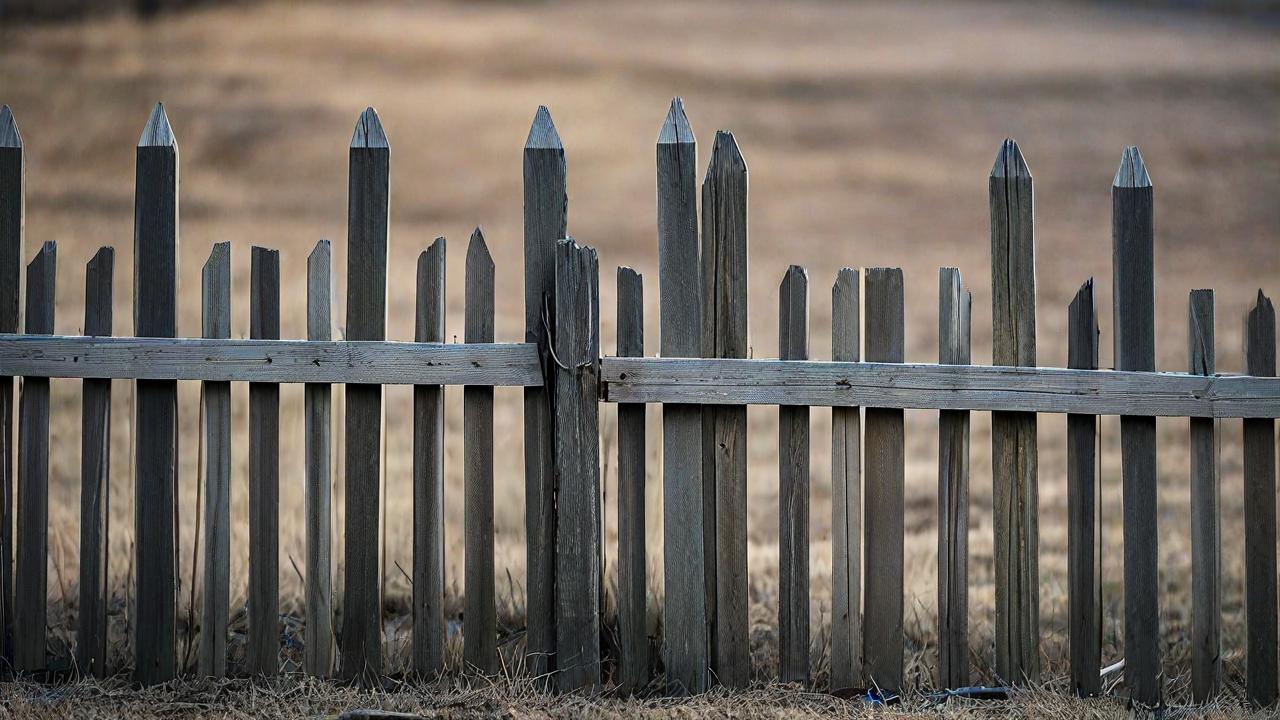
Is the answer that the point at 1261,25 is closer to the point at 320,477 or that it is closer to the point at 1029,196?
the point at 1029,196

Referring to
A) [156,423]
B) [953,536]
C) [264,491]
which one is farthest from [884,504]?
[156,423]

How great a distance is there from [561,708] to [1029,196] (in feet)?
7.92

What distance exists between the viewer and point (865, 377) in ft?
11.9

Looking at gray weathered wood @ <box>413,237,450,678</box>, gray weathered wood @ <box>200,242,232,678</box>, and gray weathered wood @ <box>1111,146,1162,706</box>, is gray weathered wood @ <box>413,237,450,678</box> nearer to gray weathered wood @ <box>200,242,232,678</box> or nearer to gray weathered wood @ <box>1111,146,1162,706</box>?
gray weathered wood @ <box>200,242,232,678</box>

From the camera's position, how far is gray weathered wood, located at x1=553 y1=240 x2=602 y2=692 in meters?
3.58

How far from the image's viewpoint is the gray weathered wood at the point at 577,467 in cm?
358

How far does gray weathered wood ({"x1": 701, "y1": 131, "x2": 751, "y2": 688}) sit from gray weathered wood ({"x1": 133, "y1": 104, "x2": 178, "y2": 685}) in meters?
1.90

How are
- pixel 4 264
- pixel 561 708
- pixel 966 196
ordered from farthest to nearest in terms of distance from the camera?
pixel 966 196 → pixel 4 264 → pixel 561 708

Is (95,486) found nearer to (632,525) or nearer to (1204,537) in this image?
(632,525)

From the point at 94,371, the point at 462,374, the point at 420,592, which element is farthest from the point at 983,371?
the point at 94,371

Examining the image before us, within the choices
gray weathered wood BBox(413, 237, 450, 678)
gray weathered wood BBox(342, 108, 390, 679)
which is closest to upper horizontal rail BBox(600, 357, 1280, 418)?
gray weathered wood BBox(413, 237, 450, 678)

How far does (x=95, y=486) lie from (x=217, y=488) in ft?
1.45

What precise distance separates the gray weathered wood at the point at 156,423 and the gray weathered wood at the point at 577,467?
55.0 inches

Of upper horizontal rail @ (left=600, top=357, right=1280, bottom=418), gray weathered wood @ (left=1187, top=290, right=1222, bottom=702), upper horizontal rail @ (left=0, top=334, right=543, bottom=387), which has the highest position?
upper horizontal rail @ (left=0, top=334, right=543, bottom=387)
